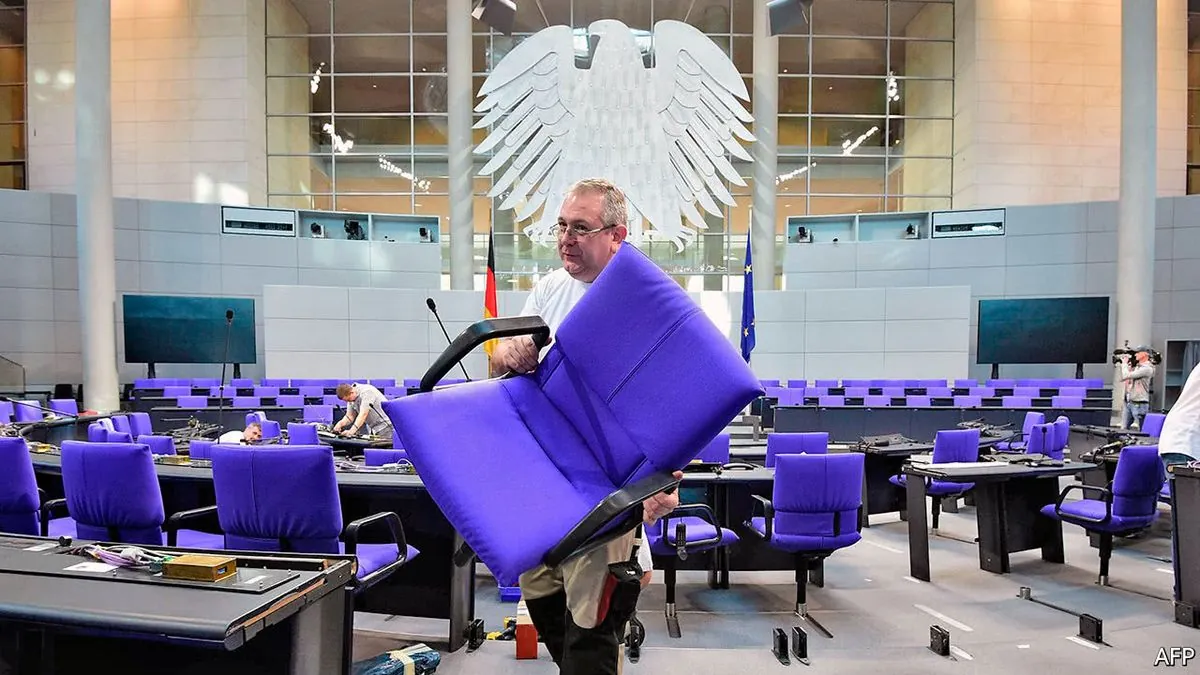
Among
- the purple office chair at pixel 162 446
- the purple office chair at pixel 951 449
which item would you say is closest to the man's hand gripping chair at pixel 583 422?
the purple office chair at pixel 162 446

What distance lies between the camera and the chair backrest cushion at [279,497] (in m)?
2.50

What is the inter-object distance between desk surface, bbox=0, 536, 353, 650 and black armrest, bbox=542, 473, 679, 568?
72 cm

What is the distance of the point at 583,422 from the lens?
1183 millimetres

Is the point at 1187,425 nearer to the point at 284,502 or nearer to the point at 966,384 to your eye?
the point at 284,502

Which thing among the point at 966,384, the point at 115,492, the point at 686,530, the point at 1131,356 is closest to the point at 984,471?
the point at 686,530

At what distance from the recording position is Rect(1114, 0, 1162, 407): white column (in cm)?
1339

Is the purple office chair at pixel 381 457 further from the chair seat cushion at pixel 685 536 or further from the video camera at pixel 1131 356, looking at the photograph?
the video camera at pixel 1131 356

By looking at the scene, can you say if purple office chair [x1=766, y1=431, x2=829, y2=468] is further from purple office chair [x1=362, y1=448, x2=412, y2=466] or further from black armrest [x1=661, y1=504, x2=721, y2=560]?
purple office chair [x1=362, y1=448, x2=412, y2=466]

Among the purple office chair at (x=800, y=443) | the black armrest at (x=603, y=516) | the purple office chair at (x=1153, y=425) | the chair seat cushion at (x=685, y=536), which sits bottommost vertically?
the chair seat cushion at (x=685, y=536)

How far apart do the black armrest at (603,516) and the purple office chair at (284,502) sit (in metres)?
1.70

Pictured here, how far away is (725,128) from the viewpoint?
48.8ft

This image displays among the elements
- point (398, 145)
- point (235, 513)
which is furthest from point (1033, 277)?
point (235, 513)

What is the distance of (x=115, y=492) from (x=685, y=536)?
8.18ft

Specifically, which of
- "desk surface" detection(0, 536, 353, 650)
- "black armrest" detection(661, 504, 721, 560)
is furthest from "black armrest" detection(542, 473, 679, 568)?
"black armrest" detection(661, 504, 721, 560)
